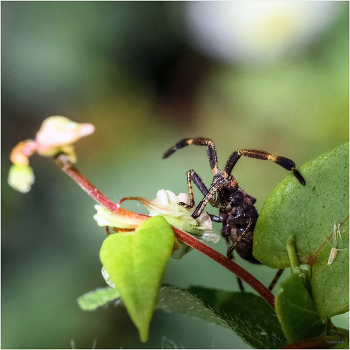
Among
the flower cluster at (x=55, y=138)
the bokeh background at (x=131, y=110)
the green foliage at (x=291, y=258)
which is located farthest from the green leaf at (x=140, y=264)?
the bokeh background at (x=131, y=110)

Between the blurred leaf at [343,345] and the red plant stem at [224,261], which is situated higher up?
the red plant stem at [224,261]

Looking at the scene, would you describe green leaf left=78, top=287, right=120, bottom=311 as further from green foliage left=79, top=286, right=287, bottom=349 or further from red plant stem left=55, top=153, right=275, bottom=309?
red plant stem left=55, top=153, right=275, bottom=309

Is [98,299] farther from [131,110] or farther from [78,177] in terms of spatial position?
[131,110]

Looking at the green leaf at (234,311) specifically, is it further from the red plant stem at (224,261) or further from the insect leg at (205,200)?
the insect leg at (205,200)

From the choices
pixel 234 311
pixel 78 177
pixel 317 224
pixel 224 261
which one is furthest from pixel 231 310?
pixel 78 177

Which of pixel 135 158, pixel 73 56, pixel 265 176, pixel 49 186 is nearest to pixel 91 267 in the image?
pixel 49 186

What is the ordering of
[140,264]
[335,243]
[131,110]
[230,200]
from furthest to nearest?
[131,110], [230,200], [335,243], [140,264]
